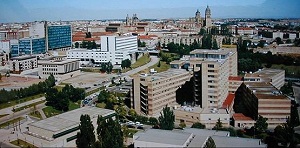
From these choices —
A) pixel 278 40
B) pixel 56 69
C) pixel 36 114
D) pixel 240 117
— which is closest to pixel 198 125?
pixel 240 117

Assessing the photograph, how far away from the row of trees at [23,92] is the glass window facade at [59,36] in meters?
7.80

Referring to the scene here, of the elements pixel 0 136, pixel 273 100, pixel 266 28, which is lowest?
pixel 0 136

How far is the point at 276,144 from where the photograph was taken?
267 inches

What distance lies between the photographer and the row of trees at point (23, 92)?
33.9ft

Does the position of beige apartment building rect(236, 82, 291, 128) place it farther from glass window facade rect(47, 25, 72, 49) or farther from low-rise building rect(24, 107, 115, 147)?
glass window facade rect(47, 25, 72, 49)

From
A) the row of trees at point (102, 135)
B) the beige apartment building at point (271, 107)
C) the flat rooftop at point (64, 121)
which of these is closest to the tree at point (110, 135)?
the row of trees at point (102, 135)

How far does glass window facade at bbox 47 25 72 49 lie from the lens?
2009 centimetres

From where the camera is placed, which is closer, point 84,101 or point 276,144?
point 276,144

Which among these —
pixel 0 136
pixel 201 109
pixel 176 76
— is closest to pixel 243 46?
pixel 176 76

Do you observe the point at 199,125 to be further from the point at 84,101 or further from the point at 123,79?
the point at 123,79

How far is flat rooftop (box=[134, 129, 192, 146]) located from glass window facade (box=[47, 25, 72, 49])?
14.7m

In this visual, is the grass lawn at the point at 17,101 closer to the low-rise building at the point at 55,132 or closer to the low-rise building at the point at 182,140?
the low-rise building at the point at 55,132

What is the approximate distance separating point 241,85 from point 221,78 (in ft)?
4.39

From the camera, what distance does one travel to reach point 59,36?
2088 centimetres
